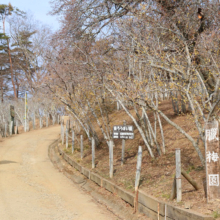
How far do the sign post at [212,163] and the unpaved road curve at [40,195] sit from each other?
266cm

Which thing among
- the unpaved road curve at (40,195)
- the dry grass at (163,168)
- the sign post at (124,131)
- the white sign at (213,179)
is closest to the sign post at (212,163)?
the white sign at (213,179)

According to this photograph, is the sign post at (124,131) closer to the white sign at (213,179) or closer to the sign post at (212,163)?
the sign post at (212,163)

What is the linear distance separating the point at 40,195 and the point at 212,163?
5743 millimetres

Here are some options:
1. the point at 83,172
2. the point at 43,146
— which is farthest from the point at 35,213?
the point at 43,146

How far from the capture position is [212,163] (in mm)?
6043

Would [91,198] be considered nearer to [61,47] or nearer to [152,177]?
[152,177]

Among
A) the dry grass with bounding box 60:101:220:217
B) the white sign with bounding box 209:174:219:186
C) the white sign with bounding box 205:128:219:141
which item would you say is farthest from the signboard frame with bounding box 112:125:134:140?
the white sign with bounding box 209:174:219:186

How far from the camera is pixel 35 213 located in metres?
7.68

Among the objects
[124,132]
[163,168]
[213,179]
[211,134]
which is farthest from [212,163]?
[124,132]

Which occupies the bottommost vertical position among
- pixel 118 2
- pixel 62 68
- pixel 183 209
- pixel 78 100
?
pixel 183 209

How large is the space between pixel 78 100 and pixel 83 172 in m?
5.39

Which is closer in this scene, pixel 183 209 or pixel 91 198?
pixel 183 209

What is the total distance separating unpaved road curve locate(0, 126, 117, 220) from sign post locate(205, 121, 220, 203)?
266 centimetres

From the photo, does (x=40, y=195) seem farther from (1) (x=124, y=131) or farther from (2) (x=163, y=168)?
(2) (x=163, y=168)
